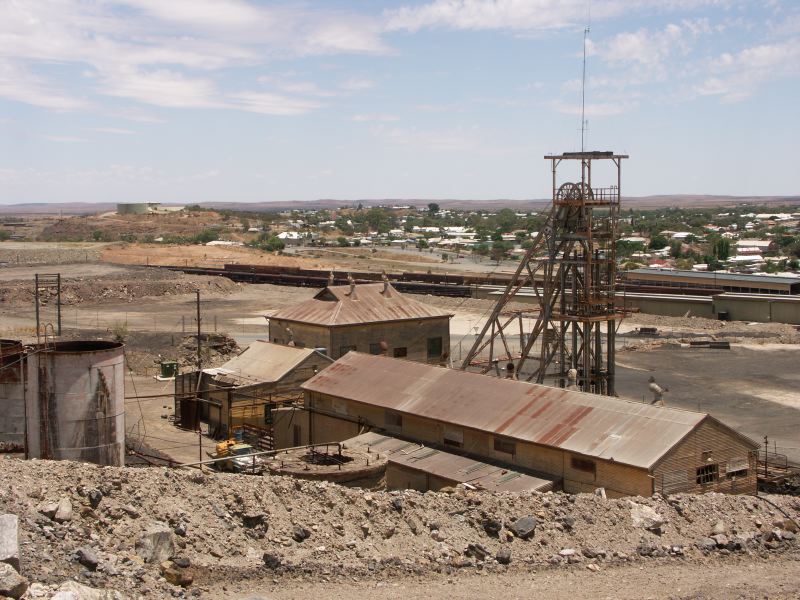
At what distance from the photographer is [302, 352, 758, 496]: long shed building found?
23562 millimetres

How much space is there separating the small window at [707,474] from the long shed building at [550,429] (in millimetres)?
35

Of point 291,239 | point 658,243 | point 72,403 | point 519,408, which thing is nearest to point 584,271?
point 519,408

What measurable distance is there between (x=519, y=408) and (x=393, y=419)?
4.68 meters

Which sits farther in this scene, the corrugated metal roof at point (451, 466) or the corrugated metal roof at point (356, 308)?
the corrugated metal roof at point (356, 308)

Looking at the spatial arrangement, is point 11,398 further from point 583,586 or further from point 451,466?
point 583,586

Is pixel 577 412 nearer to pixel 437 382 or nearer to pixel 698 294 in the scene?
pixel 437 382

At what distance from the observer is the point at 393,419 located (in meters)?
30.2

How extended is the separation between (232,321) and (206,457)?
44074 mm

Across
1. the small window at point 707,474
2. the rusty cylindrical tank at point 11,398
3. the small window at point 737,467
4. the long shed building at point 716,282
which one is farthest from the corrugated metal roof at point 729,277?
the rusty cylindrical tank at point 11,398

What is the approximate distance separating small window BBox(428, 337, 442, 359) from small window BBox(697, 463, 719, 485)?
79.0 ft

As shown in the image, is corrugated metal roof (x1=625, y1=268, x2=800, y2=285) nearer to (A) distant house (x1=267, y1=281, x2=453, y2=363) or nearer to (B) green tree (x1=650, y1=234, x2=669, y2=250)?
(A) distant house (x1=267, y1=281, x2=453, y2=363)

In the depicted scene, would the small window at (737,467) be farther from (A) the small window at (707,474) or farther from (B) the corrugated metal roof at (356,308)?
(B) the corrugated metal roof at (356,308)

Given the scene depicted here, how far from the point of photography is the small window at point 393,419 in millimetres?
29953

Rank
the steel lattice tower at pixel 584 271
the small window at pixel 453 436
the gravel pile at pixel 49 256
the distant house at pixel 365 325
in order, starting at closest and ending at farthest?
the small window at pixel 453 436 < the steel lattice tower at pixel 584 271 < the distant house at pixel 365 325 < the gravel pile at pixel 49 256
